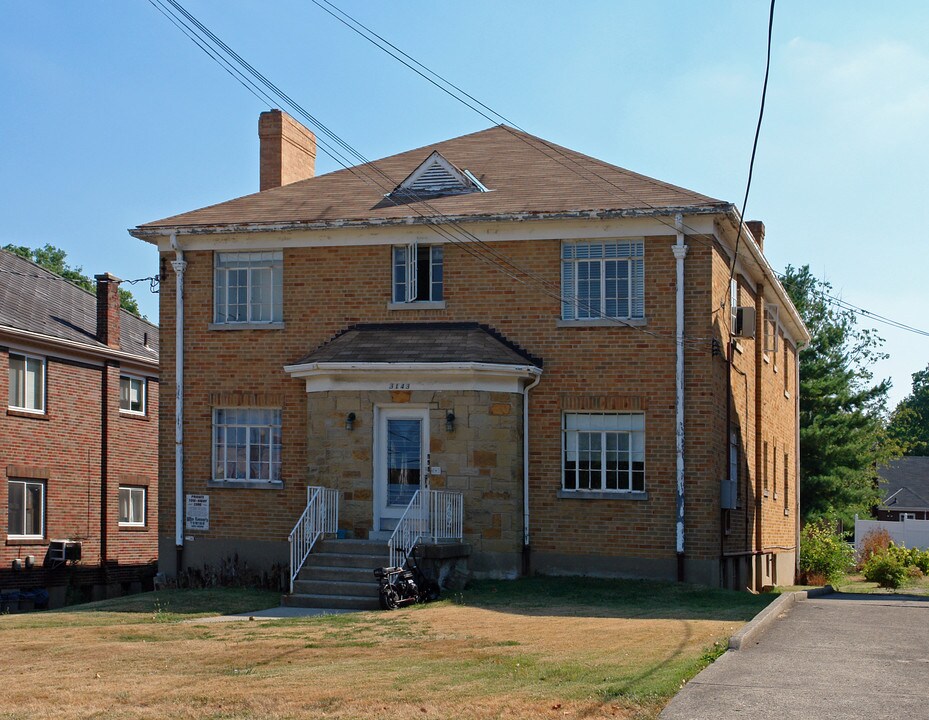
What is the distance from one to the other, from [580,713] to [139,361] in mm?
24681

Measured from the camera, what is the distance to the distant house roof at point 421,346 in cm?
2014

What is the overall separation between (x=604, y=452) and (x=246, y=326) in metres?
6.70

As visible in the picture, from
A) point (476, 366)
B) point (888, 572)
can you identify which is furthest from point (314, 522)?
point (888, 572)

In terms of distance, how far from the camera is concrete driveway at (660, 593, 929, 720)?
8.95 meters

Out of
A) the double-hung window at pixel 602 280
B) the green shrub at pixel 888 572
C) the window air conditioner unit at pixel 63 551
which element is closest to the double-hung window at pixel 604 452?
the double-hung window at pixel 602 280

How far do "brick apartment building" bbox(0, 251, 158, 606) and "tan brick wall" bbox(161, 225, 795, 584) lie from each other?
6994 millimetres

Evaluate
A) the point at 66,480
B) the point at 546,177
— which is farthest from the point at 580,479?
the point at 66,480

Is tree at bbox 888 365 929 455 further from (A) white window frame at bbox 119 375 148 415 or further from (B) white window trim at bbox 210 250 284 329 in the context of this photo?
(B) white window trim at bbox 210 250 284 329

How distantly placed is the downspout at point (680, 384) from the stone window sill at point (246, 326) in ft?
22.7

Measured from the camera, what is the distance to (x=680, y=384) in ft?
66.6

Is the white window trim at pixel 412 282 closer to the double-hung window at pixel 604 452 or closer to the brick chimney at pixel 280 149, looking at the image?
the double-hung window at pixel 604 452

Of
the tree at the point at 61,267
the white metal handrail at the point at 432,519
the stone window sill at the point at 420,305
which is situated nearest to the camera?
the white metal handrail at the point at 432,519

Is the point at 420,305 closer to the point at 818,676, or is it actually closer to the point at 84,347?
the point at 84,347

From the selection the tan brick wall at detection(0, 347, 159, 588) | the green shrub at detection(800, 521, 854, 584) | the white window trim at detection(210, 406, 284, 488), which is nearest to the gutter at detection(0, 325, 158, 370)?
the tan brick wall at detection(0, 347, 159, 588)
